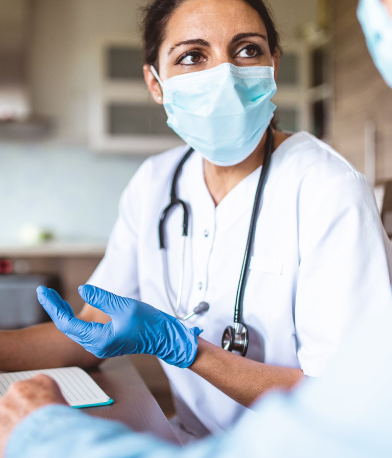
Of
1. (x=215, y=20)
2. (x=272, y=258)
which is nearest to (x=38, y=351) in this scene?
(x=272, y=258)

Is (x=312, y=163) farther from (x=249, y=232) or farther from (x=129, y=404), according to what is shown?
(x=129, y=404)

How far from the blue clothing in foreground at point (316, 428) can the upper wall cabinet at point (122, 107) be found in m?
2.69

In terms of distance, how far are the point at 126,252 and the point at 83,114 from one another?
90.9 inches

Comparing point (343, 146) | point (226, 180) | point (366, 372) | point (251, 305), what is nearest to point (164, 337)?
point (251, 305)

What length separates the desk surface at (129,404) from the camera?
621 mm

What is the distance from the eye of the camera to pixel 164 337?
0.68 meters

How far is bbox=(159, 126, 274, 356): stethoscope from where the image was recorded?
2.71 feet

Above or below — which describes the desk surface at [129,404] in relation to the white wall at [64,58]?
below

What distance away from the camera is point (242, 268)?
2.90 ft

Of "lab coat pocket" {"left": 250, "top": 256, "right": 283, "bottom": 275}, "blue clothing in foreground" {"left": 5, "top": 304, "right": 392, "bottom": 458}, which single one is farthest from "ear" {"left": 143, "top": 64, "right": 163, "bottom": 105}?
"blue clothing in foreground" {"left": 5, "top": 304, "right": 392, "bottom": 458}

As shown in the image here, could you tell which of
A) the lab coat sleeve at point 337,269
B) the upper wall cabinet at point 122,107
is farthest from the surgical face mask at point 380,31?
the upper wall cabinet at point 122,107

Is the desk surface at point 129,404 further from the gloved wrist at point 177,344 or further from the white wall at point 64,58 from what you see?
the white wall at point 64,58

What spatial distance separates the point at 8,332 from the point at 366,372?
75cm

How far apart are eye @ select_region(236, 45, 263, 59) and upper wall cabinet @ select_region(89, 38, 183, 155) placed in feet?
6.68
